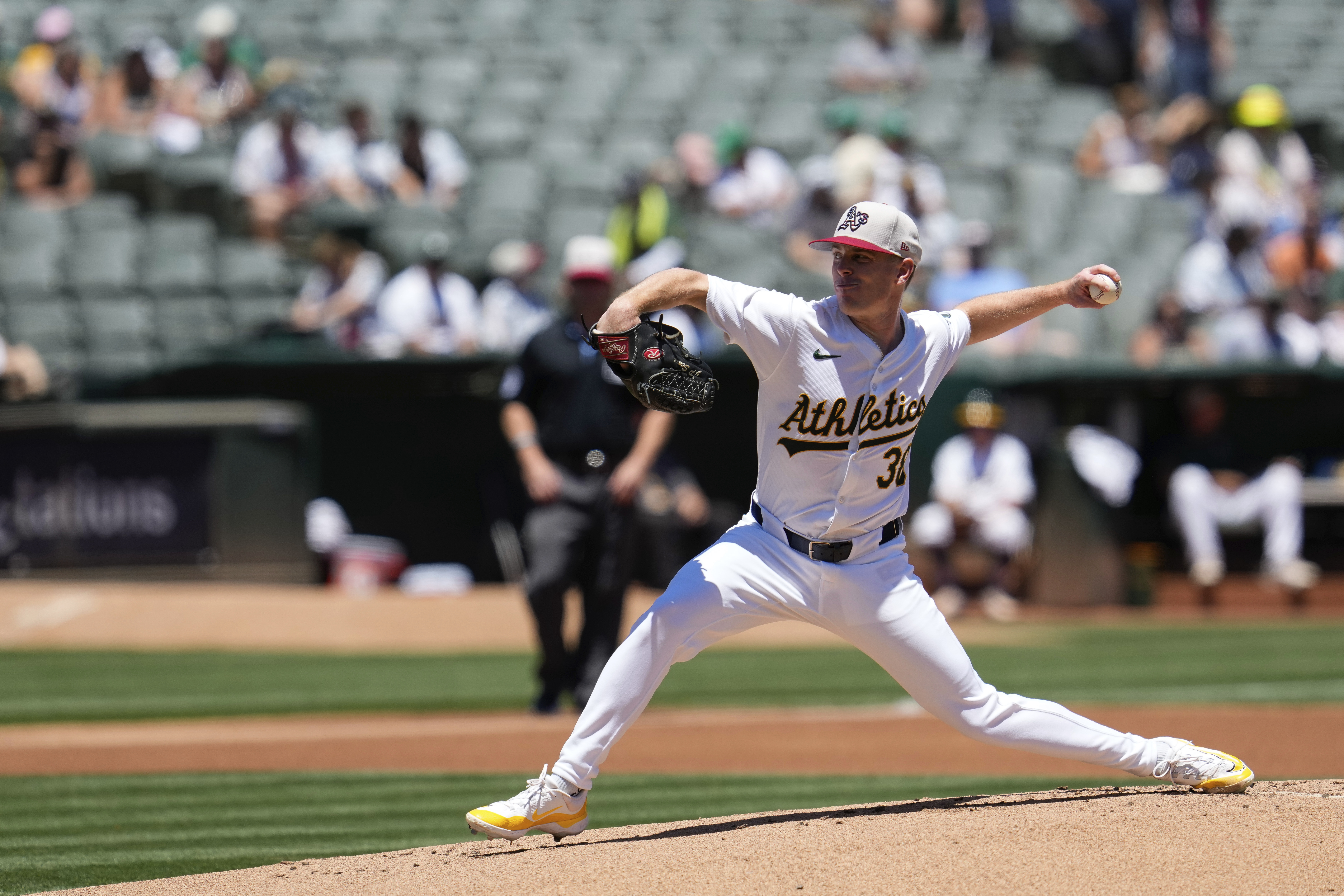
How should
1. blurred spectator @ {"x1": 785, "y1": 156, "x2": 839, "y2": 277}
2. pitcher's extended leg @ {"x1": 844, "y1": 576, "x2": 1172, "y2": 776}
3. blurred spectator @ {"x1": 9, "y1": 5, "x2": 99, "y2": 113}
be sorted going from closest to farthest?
pitcher's extended leg @ {"x1": 844, "y1": 576, "x2": 1172, "y2": 776} < blurred spectator @ {"x1": 785, "y1": 156, "x2": 839, "y2": 277} < blurred spectator @ {"x1": 9, "y1": 5, "x2": 99, "y2": 113}

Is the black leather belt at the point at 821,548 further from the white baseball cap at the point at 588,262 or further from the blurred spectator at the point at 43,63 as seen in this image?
the blurred spectator at the point at 43,63

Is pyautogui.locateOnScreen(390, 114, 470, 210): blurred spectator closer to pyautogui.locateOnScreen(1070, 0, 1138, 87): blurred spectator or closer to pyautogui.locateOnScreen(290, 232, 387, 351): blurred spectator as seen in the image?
pyautogui.locateOnScreen(290, 232, 387, 351): blurred spectator

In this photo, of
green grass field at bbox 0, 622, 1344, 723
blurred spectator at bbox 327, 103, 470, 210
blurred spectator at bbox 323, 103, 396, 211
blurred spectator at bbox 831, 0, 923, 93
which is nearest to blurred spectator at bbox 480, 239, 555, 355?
blurred spectator at bbox 327, 103, 470, 210

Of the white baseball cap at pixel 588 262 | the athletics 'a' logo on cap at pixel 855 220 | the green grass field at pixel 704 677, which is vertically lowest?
the green grass field at pixel 704 677

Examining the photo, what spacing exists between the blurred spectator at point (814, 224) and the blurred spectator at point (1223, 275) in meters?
2.98

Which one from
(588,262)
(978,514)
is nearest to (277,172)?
(978,514)

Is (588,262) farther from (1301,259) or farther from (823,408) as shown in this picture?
(1301,259)

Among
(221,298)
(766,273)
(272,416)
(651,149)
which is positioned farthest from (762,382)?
(651,149)

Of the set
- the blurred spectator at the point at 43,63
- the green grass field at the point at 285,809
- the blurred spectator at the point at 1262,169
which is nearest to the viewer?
the green grass field at the point at 285,809

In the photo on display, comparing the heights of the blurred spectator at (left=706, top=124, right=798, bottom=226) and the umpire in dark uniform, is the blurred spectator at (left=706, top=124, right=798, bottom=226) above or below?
above

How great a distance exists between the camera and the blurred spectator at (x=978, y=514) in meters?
12.2

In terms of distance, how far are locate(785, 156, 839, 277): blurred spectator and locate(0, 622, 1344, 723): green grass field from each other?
12.7 ft

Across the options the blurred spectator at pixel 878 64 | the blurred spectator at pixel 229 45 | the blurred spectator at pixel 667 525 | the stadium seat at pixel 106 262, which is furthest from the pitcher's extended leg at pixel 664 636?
the blurred spectator at pixel 878 64

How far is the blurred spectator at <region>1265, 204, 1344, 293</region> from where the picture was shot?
14.3 meters
